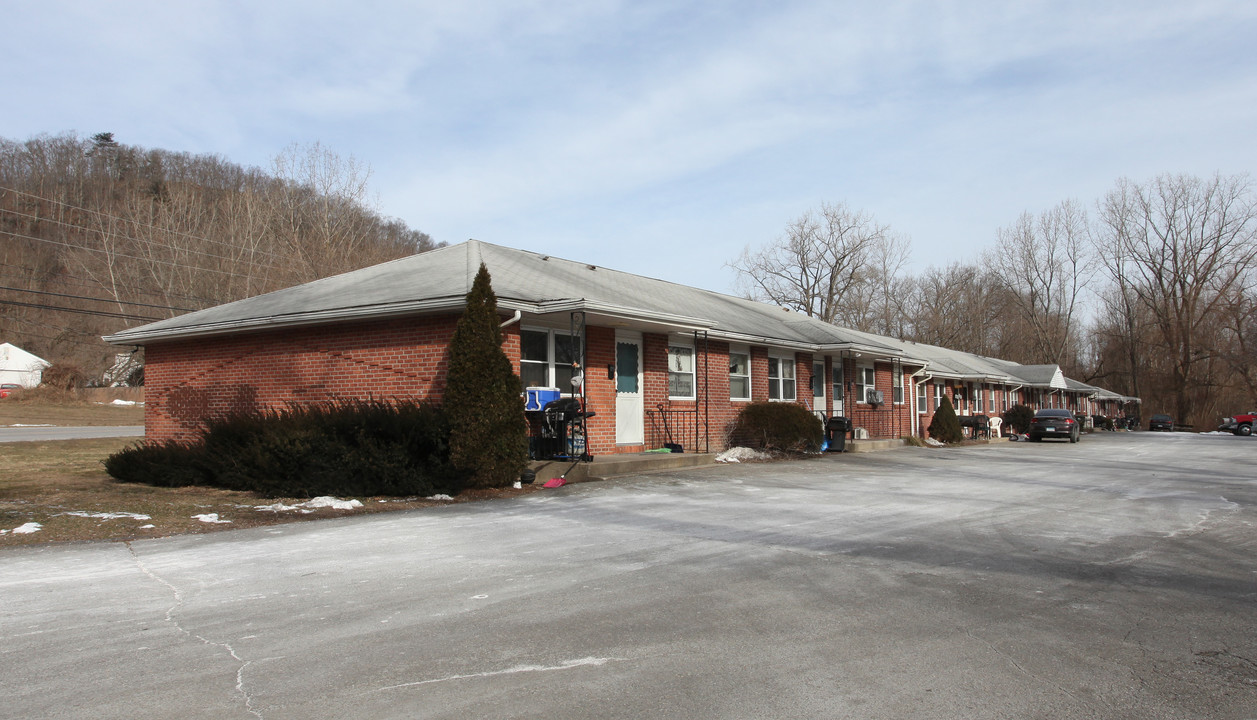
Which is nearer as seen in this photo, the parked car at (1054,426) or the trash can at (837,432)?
the trash can at (837,432)

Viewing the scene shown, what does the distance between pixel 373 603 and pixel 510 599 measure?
3.09 ft

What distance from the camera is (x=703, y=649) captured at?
4695 mm

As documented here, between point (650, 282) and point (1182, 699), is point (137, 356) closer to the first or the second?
point (650, 282)

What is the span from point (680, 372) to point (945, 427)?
16.3 metres

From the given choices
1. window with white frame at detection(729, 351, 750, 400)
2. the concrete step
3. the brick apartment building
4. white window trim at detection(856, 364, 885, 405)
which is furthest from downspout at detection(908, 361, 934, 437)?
window with white frame at detection(729, 351, 750, 400)

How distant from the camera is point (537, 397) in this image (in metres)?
14.4

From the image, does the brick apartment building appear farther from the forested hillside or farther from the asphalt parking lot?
the forested hillside

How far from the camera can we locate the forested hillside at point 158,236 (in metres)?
41.1

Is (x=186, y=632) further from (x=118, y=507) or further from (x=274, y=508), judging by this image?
(x=118, y=507)

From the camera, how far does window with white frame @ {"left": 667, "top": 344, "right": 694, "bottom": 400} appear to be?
→ 18453mm

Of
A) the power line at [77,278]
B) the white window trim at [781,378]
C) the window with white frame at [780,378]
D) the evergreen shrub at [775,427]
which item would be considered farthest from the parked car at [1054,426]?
the power line at [77,278]

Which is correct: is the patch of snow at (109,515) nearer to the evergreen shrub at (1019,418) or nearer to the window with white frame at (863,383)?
the window with white frame at (863,383)

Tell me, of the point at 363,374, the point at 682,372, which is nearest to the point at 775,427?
the point at 682,372

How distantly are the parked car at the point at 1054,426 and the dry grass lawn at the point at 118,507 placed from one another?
29758 mm
